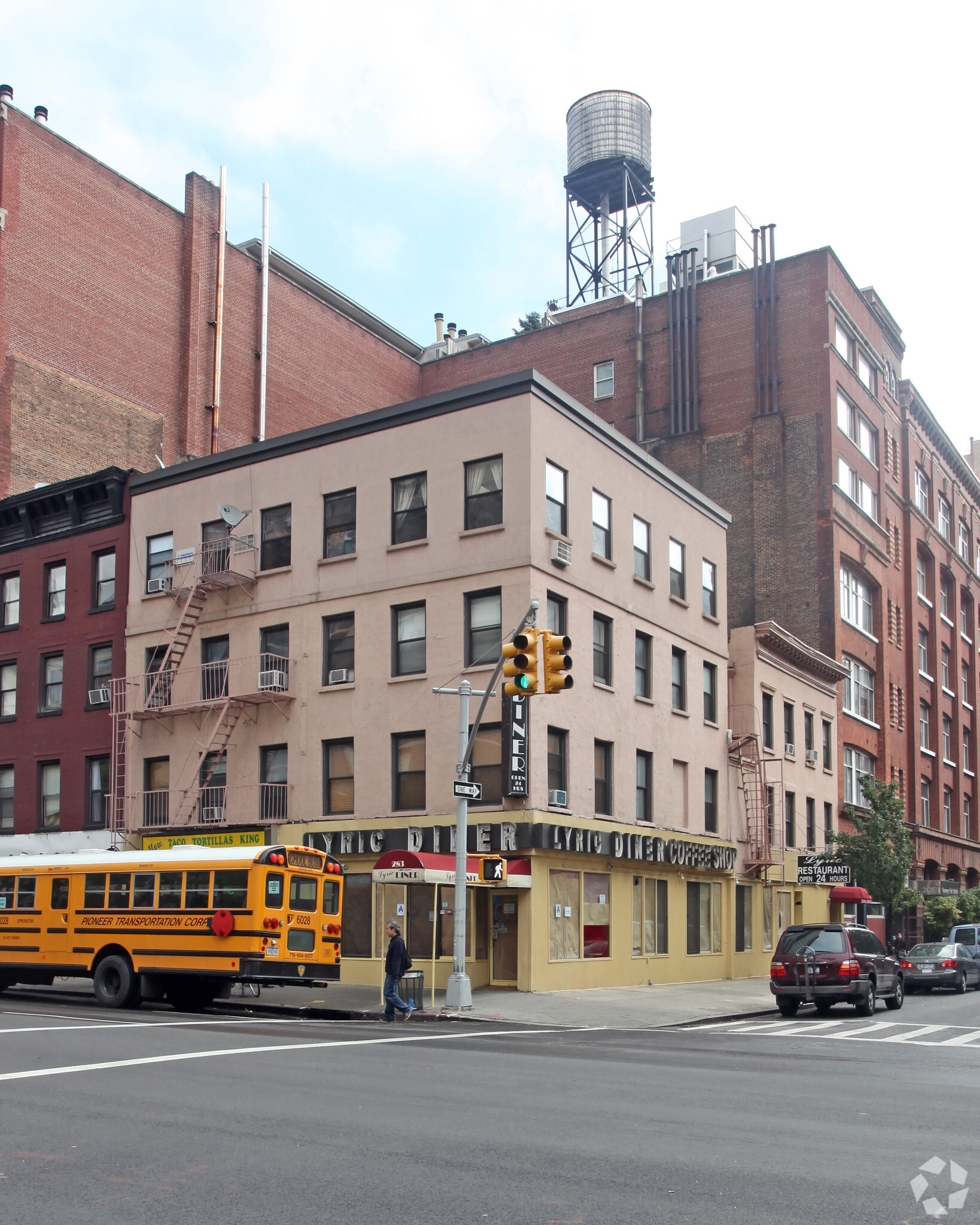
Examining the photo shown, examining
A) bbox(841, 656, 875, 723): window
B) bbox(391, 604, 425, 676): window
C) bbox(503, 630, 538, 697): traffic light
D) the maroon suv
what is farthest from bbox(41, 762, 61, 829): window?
bbox(841, 656, 875, 723): window

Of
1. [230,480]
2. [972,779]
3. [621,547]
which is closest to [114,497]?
[230,480]

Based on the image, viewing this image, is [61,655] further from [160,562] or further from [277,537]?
[277,537]

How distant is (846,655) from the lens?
49.7 metres

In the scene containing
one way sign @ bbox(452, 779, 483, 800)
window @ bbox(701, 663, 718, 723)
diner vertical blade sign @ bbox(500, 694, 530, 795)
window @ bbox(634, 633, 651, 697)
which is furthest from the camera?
window @ bbox(701, 663, 718, 723)

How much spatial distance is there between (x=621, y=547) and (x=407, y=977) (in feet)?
44.1

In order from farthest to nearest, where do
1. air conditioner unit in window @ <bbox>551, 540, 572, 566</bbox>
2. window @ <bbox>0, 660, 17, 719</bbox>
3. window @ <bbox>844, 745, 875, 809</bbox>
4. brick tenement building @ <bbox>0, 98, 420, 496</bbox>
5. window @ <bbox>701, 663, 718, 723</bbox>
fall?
window @ <bbox>844, 745, 875, 809</bbox> < brick tenement building @ <bbox>0, 98, 420, 496</bbox> < window @ <bbox>0, 660, 17, 719</bbox> < window @ <bbox>701, 663, 718, 723</bbox> < air conditioner unit in window @ <bbox>551, 540, 572, 566</bbox>

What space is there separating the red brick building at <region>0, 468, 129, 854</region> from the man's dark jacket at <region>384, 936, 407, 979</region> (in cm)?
1544

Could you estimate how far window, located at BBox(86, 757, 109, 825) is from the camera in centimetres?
3522

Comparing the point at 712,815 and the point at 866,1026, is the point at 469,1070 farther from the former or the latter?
the point at 712,815

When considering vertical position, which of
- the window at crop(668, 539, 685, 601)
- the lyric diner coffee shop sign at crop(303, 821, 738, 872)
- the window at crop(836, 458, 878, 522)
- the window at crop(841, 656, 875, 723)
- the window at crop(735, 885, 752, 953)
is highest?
the window at crop(836, 458, 878, 522)

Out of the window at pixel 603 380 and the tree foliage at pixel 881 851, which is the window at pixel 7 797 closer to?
the tree foliage at pixel 881 851

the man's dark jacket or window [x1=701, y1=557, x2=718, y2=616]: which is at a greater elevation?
window [x1=701, y1=557, x2=718, y2=616]

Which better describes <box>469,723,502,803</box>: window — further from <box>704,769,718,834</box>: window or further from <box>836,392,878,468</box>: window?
<box>836,392,878,468</box>: window

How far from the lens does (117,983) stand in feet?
76.7
